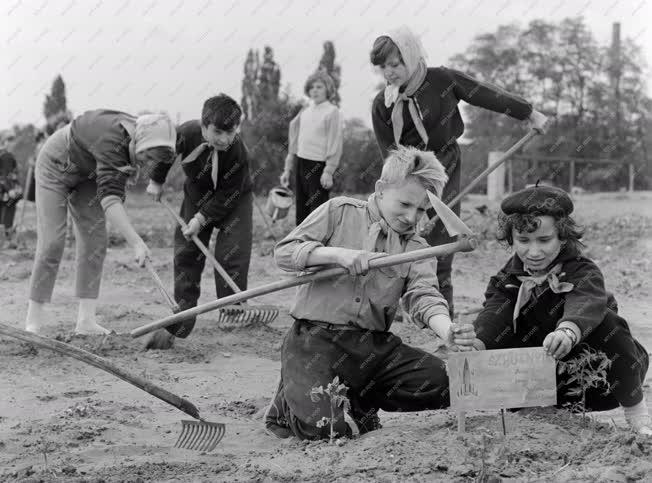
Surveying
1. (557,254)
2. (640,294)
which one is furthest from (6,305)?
(640,294)

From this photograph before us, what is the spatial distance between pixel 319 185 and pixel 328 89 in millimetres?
927

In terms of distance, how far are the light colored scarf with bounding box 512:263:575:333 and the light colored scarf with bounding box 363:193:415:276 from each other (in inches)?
20.9

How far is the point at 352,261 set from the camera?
3.25 meters

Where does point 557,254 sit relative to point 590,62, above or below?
below

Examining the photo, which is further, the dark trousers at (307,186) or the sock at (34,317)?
the dark trousers at (307,186)

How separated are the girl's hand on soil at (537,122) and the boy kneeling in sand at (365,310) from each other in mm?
1855

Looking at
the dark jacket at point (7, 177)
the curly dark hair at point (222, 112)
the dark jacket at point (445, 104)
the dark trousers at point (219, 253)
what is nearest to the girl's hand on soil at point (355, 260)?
the dark jacket at point (445, 104)

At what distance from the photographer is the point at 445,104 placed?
495 centimetres

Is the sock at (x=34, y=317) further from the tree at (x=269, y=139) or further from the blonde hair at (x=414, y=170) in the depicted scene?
the tree at (x=269, y=139)

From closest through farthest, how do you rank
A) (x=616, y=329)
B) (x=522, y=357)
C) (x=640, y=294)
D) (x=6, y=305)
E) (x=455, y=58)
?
(x=522, y=357) < (x=616, y=329) < (x=6, y=305) < (x=640, y=294) < (x=455, y=58)

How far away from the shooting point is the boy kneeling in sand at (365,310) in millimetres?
3438

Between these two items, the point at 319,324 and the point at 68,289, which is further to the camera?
the point at 68,289

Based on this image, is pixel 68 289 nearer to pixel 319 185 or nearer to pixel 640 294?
pixel 319 185

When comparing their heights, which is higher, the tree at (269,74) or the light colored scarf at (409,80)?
the tree at (269,74)
